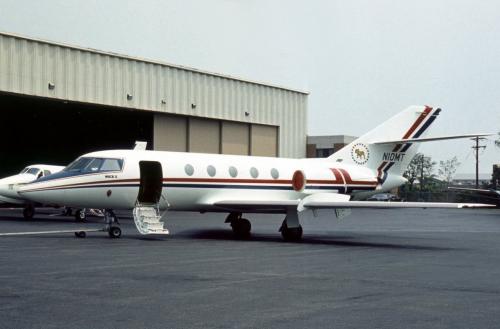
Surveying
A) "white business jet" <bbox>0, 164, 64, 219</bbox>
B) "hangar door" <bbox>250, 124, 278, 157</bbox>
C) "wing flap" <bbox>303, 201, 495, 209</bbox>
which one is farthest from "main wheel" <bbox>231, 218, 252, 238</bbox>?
"hangar door" <bbox>250, 124, 278, 157</bbox>

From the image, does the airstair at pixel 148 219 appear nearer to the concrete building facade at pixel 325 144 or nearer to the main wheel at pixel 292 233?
the main wheel at pixel 292 233

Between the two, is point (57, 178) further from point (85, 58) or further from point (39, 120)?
point (39, 120)

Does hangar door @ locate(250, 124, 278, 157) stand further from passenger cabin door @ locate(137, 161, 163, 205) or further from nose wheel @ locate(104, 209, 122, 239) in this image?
nose wheel @ locate(104, 209, 122, 239)

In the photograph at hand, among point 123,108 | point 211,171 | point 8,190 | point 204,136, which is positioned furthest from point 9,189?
point 204,136

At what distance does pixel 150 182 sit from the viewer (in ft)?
70.3

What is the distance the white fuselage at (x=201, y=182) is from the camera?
66.6 ft

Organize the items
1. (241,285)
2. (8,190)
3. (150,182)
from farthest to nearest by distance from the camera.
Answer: (8,190), (150,182), (241,285)

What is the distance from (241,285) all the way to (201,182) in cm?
1121

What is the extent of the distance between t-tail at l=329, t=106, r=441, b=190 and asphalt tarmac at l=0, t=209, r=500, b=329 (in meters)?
6.79

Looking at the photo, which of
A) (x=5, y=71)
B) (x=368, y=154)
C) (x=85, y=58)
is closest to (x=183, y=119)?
(x=85, y=58)

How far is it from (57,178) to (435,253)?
9927 mm

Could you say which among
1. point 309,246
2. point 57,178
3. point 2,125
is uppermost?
point 2,125

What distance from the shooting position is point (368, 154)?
26.4m

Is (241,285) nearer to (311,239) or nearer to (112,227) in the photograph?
(112,227)
